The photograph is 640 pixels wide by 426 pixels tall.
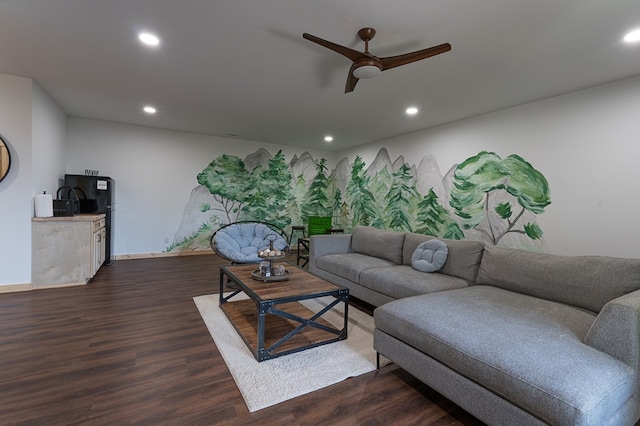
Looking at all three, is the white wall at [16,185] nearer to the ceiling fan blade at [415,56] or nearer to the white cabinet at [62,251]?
the white cabinet at [62,251]

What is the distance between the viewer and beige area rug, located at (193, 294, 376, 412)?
186 cm

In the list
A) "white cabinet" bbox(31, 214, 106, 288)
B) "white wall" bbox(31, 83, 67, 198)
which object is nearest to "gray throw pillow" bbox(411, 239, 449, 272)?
"white cabinet" bbox(31, 214, 106, 288)

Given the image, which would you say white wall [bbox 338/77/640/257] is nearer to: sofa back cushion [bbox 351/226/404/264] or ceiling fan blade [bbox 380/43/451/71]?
sofa back cushion [bbox 351/226/404/264]

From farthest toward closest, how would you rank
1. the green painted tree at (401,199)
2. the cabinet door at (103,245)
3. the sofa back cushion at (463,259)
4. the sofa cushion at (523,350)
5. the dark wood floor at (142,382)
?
the green painted tree at (401,199)
the cabinet door at (103,245)
the sofa back cushion at (463,259)
the dark wood floor at (142,382)
the sofa cushion at (523,350)

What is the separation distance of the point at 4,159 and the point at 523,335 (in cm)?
546

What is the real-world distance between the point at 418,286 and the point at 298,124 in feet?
12.0

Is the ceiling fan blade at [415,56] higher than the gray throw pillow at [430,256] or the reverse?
higher

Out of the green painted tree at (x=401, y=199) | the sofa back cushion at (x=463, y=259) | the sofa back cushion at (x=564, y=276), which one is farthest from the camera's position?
the green painted tree at (x=401, y=199)

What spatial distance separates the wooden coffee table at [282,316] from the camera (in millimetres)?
2254

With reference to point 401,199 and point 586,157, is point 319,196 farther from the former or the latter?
point 586,157

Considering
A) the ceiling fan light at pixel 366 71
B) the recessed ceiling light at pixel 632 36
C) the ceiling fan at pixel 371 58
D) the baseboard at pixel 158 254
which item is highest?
the recessed ceiling light at pixel 632 36

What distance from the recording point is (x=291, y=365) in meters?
2.16

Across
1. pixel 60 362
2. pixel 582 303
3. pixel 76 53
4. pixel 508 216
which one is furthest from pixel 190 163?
pixel 582 303

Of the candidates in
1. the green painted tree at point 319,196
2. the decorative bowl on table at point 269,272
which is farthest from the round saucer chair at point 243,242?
the green painted tree at point 319,196
